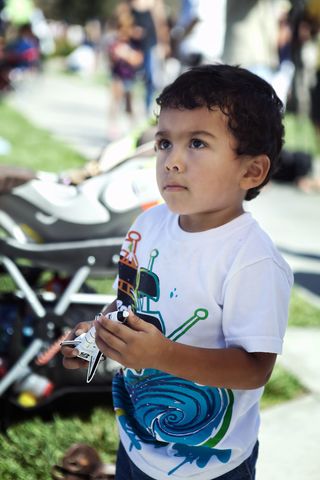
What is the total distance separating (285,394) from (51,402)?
1.04 m

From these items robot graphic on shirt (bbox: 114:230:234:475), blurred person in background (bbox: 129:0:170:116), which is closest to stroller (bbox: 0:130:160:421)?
robot graphic on shirt (bbox: 114:230:234:475)

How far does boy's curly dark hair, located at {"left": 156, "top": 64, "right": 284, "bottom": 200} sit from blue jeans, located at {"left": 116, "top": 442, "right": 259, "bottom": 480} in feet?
2.26

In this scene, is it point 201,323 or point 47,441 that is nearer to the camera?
point 201,323

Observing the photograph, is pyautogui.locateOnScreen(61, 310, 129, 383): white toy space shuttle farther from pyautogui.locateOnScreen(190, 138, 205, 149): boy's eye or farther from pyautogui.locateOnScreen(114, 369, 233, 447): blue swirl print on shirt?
pyautogui.locateOnScreen(190, 138, 205, 149): boy's eye

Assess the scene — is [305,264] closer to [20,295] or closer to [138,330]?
[20,295]

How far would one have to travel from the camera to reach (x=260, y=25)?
18.1ft

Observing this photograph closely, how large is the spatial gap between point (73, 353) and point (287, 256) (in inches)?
166

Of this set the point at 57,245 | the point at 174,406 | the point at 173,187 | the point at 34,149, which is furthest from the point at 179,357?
the point at 34,149

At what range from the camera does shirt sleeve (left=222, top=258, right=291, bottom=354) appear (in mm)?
1572

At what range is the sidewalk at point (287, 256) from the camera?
→ 2963mm

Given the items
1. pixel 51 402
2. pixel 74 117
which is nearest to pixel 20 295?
pixel 51 402

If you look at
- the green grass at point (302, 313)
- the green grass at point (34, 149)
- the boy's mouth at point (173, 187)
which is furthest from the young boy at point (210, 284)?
the green grass at point (34, 149)

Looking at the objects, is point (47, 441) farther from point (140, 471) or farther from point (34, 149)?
point (34, 149)

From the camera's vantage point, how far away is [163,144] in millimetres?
1719
